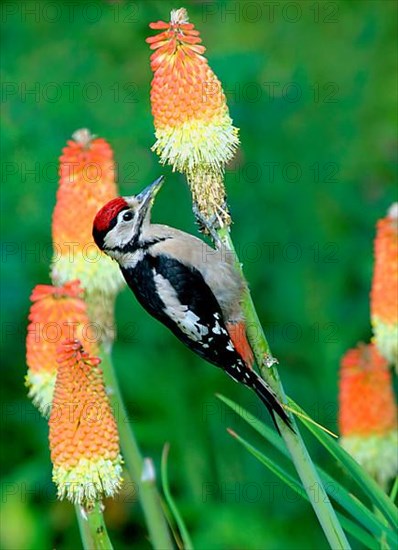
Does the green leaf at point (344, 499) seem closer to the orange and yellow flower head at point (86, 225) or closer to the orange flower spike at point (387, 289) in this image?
the orange flower spike at point (387, 289)

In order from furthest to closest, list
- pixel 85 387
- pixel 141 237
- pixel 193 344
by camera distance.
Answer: pixel 141 237
pixel 193 344
pixel 85 387

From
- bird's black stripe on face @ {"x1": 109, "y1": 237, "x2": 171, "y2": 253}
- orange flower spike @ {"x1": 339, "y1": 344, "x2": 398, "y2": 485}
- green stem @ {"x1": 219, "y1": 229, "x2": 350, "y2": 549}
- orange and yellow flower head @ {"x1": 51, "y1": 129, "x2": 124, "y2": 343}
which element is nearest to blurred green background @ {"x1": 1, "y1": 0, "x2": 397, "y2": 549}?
A: orange flower spike @ {"x1": 339, "y1": 344, "x2": 398, "y2": 485}

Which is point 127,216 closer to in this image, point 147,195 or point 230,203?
point 147,195

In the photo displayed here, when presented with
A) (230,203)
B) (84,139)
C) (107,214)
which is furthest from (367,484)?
(230,203)

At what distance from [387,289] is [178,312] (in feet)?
2.13

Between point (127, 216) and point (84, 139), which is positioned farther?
point (84, 139)

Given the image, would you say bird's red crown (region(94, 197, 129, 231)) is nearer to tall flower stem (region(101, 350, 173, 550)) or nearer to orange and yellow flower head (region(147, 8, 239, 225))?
tall flower stem (region(101, 350, 173, 550))

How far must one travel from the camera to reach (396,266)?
324cm

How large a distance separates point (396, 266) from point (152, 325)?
1.99 m

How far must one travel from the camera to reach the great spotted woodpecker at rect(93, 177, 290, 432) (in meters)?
3.08

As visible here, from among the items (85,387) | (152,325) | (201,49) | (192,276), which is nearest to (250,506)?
(152,325)

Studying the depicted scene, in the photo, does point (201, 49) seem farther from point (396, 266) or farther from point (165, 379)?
point (165, 379)

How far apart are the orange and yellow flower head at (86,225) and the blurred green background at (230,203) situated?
1.13m

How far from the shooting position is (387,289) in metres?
3.28
